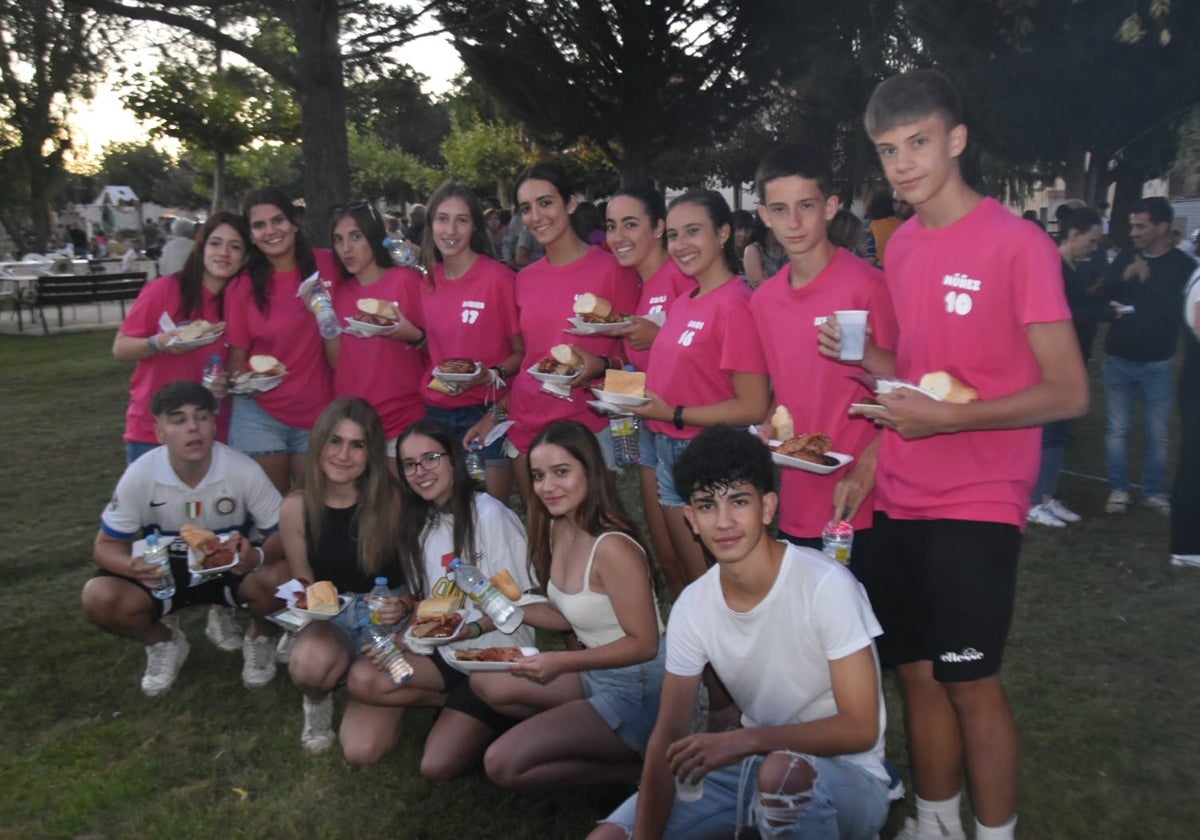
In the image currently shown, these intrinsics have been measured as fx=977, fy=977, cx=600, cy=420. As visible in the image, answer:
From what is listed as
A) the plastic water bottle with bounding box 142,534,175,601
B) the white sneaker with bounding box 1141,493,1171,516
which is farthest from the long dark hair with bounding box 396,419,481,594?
the white sneaker with bounding box 1141,493,1171,516

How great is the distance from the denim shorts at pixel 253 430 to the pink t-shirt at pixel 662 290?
6.42 ft

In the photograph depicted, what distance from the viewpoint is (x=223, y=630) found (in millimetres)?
5309

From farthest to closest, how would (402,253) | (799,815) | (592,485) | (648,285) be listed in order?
(402,253)
(648,285)
(592,485)
(799,815)

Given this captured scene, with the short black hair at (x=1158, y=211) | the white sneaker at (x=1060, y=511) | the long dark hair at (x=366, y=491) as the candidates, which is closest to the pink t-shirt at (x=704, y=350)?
the long dark hair at (x=366, y=491)

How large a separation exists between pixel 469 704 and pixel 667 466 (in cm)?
131

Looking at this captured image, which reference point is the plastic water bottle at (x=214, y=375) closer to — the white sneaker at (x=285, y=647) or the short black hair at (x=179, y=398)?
the short black hair at (x=179, y=398)

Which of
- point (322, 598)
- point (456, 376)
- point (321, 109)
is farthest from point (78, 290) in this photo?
point (322, 598)

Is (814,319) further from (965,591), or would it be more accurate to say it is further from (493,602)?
(493,602)

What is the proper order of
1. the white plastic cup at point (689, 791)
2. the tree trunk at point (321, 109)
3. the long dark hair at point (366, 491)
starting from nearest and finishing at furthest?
1. the white plastic cup at point (689, 791)
2. the long dark hair at point (366, 491)
3. the tree trunk at point (321, 109)

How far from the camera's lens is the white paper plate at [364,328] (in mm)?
4859

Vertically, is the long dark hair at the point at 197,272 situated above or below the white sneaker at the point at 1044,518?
above

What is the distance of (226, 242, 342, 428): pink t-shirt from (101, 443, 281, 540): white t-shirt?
17.6 inches

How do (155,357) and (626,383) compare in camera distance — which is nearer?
(626,383)

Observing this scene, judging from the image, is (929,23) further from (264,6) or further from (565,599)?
(565,599)
